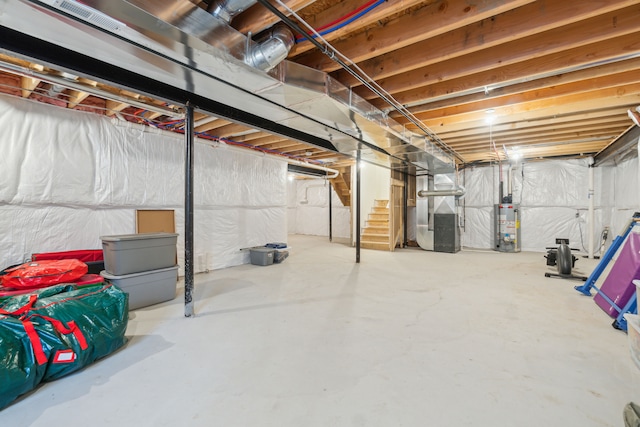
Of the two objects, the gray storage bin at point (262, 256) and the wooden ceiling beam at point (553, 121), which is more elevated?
the wooden ceiling beam at point (553, 121)

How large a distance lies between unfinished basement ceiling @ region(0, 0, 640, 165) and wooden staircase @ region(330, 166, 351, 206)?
343 centimetres

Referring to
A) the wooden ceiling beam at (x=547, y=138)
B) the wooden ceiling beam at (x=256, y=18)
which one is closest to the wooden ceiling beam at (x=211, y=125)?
the wooden ceiling beam at (x=256, y=18)

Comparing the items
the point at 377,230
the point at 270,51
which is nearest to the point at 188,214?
the point at 270,51

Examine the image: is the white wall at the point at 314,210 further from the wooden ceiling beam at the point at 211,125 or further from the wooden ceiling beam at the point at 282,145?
the wooden ceiling beam at the point at 211,125

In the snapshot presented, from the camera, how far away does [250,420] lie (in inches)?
53.2

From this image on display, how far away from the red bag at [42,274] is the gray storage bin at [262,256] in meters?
2.65

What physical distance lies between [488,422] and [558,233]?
268 inches

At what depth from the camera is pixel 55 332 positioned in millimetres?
1624

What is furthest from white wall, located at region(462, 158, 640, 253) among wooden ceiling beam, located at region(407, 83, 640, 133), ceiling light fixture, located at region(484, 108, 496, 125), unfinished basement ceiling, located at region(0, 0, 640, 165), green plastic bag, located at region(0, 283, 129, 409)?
green plastic bag, located at region(0, 283, 129, 409)

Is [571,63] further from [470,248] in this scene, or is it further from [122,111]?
[470,248]

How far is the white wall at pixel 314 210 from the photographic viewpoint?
9.34 metres

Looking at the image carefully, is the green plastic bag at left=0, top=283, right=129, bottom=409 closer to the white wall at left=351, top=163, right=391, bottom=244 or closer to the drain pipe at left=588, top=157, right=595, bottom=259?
the white wall at left=351, top=163, right=391, bottom=244

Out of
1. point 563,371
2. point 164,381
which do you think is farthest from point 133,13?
point 563,371

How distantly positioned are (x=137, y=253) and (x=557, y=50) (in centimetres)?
407
